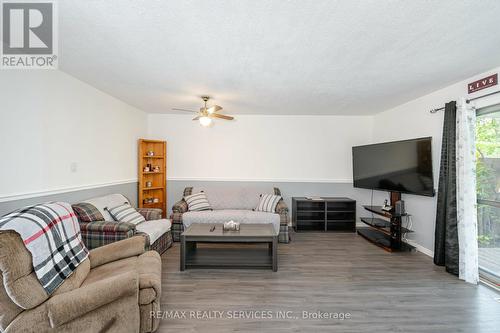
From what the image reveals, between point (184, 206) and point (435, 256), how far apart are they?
4.16m

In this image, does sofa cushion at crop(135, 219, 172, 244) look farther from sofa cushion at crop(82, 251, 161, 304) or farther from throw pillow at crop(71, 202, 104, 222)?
sofa cushion at crop(82, 251, 161, 304)

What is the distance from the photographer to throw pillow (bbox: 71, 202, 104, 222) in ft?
9.68

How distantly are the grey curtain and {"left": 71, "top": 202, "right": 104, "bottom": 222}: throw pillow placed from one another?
15.3ft

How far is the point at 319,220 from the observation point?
4965mm

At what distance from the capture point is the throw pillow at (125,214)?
331 cm

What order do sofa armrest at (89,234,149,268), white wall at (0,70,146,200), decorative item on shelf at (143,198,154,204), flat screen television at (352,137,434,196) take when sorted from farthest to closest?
decorative item on shelf at (143,198,154,204), flat screen television at (352,137,434,196), white wall at (0,70,146,200), sofa armrest at (89,234,149,268)

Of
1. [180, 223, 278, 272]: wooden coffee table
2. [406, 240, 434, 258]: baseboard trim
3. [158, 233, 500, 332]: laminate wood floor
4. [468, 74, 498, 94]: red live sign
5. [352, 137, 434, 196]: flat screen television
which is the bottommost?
[158, 233, 500, 332]: laminate wood floor

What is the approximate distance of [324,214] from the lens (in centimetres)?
492

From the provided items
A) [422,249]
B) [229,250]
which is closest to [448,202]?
[422,249]

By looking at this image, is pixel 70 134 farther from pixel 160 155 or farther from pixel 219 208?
pixel 219 208

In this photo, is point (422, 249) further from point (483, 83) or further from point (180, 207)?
point (180, 207)

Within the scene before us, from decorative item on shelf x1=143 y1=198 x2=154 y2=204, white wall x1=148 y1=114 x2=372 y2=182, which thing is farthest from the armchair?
white wall x1=148 y1=114 x2=372 y2=182

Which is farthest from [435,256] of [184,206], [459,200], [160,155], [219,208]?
[160,155]

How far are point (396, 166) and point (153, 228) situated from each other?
406 cm
